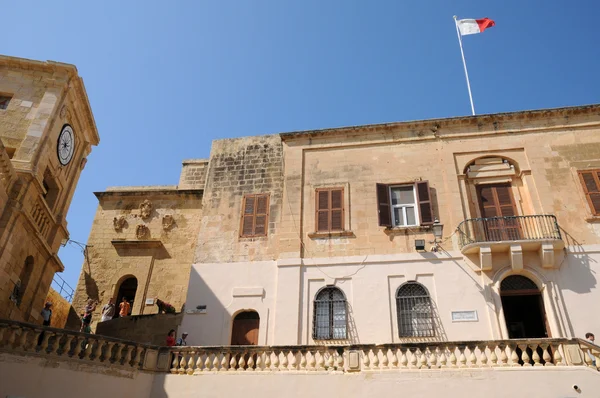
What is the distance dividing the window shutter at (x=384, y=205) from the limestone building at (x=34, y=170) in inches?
408

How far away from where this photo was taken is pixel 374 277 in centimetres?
1497

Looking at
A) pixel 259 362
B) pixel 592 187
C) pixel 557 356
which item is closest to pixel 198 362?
pixel 259 362

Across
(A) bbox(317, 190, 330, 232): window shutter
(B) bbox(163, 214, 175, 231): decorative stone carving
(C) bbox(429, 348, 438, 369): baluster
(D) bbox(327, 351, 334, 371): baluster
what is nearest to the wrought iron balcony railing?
(A) bbox(317, 190, 330, 232): window shutter

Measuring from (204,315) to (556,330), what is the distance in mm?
10004

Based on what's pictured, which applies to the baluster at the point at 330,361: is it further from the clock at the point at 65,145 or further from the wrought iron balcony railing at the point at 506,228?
the clock at the point at 65,145

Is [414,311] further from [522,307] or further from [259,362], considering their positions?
[259,362]

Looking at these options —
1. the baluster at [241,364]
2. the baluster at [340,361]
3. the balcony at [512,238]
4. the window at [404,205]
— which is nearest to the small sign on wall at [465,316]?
the balcony at [512,238]

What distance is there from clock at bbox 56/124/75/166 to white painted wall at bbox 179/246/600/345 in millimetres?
5785

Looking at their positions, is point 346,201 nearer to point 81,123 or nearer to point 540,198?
point 540,198

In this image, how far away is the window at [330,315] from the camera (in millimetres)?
14383

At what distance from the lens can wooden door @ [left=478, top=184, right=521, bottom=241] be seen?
15.0m

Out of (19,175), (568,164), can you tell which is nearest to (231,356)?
(19,175)

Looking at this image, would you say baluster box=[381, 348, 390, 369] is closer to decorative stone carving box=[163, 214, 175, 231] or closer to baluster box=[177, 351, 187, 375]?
baluster box=[177, 351, 187, 375]

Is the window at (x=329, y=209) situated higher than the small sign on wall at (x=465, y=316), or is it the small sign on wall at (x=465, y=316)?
the window at (x=329, y=209)
